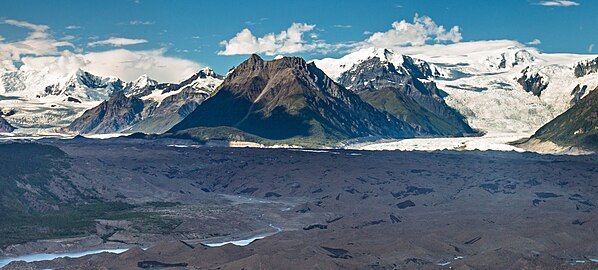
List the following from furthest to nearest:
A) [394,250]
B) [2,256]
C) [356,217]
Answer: [356,217], [2,256], [394,250]

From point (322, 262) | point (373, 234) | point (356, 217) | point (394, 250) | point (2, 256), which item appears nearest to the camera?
point (322, 262)

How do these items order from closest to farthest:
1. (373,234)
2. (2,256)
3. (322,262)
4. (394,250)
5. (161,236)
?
(322,262) → (394,250) → (2,256) → (373,234) → (161,236)

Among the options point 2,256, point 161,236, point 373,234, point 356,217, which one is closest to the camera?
point 2,256

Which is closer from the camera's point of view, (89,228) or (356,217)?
(89,228)

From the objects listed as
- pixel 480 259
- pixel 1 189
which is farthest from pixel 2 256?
pixel 480 259

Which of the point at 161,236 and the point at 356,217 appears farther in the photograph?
the point at 356,217

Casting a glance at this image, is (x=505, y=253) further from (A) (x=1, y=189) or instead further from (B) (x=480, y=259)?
(A) (x=1, y=189)

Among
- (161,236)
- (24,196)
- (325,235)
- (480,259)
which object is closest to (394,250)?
(480,259)

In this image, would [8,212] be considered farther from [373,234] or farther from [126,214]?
[373,234]
